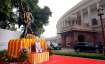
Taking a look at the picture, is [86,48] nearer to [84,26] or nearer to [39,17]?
[39,17]

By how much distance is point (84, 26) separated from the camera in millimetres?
32969

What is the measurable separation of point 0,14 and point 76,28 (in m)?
14.1

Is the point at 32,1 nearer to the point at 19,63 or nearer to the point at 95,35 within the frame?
the point at 95,35

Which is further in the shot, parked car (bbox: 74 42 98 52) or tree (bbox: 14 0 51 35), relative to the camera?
tree (bbox: 14 0 51 35)

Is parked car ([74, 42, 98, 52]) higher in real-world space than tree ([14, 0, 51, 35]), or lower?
lower

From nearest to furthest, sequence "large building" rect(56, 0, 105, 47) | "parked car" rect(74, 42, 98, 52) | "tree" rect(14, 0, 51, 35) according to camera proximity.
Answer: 1. "parked car" rect(74, 42, 98, 52)
2. "tree" rect(14, 0, 51, 35)
3. "large building" rect(56, 0, 105, 47)

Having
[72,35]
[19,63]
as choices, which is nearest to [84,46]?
[72,35]

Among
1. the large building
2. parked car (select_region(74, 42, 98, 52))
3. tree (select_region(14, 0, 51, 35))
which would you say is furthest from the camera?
the large building

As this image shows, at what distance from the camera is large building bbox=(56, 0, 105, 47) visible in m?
31.2

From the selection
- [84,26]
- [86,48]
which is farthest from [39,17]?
[86,48]

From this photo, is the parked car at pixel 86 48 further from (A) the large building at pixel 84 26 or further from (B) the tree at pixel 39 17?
(B) the tree at pixel 39 17

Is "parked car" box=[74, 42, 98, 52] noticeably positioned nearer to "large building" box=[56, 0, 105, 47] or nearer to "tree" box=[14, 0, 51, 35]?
"large building" box=[56, 0, 105, 47]

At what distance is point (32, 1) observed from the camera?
88.9ft

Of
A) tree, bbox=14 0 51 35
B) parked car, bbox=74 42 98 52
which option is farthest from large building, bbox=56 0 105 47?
parked car, bbox=74 42 98 52
